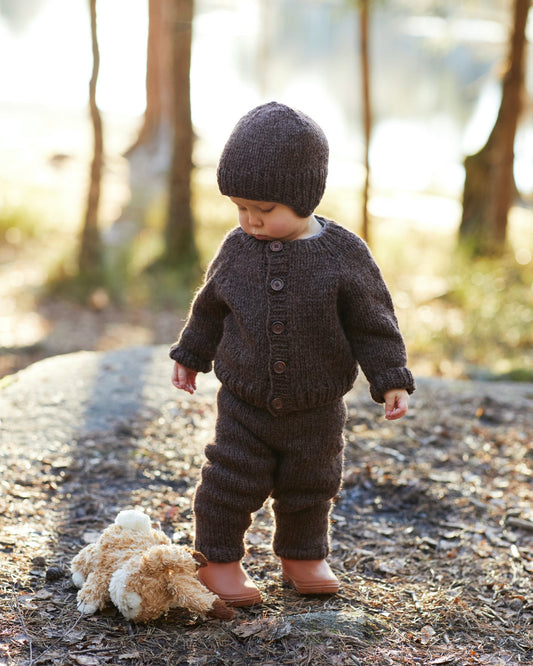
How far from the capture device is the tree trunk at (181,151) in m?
8.49

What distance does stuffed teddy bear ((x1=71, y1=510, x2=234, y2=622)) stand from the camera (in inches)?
92.7

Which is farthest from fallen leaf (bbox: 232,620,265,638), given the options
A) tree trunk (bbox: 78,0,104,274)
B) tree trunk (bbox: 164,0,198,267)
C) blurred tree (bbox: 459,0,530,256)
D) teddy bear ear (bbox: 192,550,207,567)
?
blurred tree (bbox: 459,0,530,256)

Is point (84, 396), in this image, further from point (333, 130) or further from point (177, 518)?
point (333, 130)

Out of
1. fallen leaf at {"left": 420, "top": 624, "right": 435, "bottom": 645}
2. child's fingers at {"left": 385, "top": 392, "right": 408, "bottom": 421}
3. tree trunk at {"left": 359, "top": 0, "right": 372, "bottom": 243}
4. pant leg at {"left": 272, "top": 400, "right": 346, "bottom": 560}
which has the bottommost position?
fallen leaf at {"left": 420, "top": 624, "right": 435, "bottom": 645}

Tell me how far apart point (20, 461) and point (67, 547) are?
0.70 m

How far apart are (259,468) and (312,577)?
0.46m

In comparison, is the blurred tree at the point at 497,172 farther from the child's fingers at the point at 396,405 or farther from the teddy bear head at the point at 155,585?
the teddy bear head at the point at 155,585

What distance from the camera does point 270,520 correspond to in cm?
333

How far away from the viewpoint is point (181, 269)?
890 centimetres

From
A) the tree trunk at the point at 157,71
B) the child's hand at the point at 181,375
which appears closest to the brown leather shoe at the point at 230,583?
the child's hand at the point at 181,375

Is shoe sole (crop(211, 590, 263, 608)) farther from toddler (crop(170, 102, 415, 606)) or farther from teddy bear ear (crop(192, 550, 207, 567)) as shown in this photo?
teddy bear ear (crop(192, 550, 207, 567))

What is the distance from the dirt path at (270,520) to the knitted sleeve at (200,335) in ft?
2.53

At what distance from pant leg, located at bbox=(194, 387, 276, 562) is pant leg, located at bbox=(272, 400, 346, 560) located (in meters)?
0.08

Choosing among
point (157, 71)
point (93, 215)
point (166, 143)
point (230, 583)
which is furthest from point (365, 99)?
point (166, 143)
